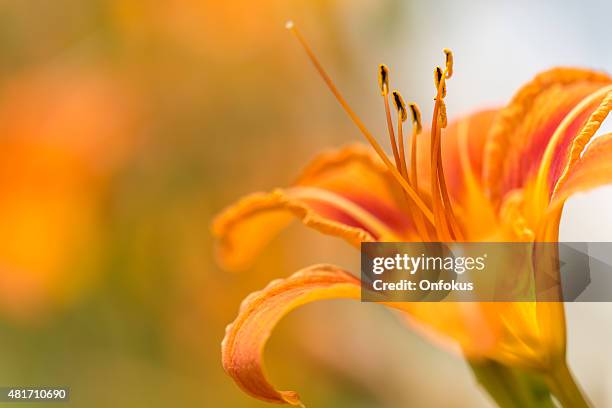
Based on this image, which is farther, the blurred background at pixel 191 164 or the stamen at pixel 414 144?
the blurred background at pixel 191 164

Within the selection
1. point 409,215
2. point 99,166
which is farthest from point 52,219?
point 409,215

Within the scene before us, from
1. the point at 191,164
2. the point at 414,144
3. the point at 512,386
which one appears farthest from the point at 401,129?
the point at 191,164

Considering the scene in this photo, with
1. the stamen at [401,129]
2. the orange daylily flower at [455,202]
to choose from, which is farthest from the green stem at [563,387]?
the stamen at [401,129]

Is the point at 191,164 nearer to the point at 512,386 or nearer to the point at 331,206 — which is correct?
the point at 331,206

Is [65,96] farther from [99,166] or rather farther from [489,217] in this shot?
[489,217]

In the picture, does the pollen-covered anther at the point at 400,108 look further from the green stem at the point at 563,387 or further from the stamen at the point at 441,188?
the green stem at the point at 563,387

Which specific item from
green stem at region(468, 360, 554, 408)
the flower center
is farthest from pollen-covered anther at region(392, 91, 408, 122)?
green stem at region(468, 360, 554, 408)
